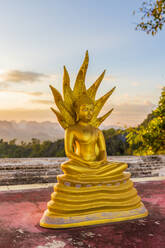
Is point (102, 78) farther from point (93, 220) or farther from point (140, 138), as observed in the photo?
point (140, 138)

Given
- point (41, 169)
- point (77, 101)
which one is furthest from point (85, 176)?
point (41, 169)

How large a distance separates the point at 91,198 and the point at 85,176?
252 millimetres

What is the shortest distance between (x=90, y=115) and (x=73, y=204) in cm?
108

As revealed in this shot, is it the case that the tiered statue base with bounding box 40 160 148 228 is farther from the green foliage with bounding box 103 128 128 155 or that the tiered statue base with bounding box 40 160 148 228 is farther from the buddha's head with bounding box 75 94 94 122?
the green foliage with bounding box 103 128 128 155

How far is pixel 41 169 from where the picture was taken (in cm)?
543

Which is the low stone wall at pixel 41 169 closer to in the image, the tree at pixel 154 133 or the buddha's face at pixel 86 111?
the tree at pixel 154 133

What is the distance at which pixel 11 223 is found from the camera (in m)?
2.89

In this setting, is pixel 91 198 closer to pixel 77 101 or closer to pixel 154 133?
pixel 77 101

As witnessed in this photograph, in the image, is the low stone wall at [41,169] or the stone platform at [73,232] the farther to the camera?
the low stone wall at [41,169]

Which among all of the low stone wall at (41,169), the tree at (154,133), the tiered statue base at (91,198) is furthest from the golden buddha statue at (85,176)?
the tree at (154,133)

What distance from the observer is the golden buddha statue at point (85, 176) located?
2848 mm

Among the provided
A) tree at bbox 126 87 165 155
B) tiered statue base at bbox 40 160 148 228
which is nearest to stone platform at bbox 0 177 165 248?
tiered statue base at bbox 40 160 148 228

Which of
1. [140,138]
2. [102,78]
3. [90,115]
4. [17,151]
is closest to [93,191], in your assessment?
[90,115]

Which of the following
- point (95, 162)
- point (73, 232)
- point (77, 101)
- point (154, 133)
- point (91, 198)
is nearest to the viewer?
point (73, 232)
